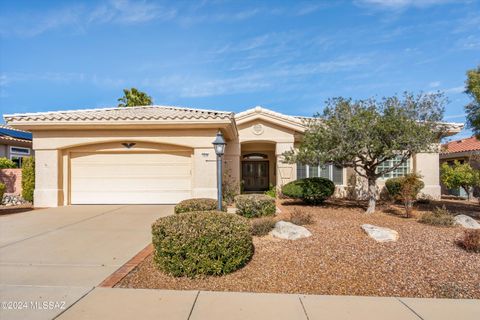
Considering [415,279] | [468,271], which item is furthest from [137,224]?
[468,271]

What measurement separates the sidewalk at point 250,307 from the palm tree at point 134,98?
2620cm

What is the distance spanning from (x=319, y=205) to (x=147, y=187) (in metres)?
7.19

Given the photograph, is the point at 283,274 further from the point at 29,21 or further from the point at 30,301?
the point at 29,21

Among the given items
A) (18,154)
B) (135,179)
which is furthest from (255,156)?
(18,154)

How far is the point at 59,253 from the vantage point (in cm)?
623

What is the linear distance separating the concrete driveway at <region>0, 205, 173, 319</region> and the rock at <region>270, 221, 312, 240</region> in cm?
296

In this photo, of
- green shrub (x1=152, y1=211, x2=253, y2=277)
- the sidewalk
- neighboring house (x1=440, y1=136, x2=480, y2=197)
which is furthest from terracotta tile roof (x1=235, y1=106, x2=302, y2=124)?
the sidewalk

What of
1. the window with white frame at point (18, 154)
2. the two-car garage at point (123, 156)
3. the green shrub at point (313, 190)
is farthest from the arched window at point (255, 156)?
the window with white frame at point (18, 154)

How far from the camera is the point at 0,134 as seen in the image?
62.5ft

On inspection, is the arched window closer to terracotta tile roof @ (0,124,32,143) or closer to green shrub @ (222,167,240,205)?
green shrub @ (222,167,240,205)

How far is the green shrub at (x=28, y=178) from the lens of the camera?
14.0m

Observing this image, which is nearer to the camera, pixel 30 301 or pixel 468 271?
pixel 30 301

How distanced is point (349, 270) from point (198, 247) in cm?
254

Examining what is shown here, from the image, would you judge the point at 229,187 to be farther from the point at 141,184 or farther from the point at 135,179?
the point at 135,179
